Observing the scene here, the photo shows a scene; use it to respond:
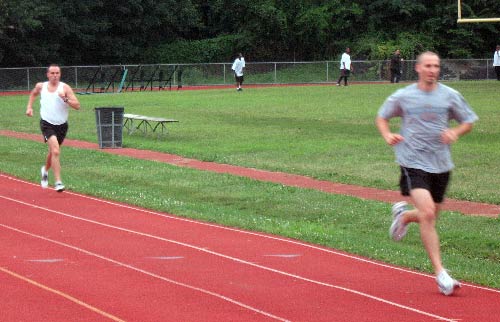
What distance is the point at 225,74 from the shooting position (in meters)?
63.5

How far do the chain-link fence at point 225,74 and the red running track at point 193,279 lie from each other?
46.2 m

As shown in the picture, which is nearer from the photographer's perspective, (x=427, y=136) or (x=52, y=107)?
(x=427, y=136)

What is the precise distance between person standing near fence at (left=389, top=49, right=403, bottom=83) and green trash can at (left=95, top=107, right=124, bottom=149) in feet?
109

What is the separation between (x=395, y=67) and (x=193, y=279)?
48.8 metres

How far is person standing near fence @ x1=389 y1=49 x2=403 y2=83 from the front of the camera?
188 ft

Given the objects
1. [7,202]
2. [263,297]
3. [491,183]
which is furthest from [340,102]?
[263,297]

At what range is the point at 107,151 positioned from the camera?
2509cm

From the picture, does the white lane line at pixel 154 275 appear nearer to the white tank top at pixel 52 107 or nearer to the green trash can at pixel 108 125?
the white tank top at pixel 52 107

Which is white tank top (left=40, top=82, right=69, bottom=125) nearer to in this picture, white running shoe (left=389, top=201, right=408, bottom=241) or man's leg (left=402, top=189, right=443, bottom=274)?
white running shoe (left=389, top=201, right=408, bottom=241)

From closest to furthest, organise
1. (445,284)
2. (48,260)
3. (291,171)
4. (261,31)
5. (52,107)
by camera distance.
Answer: (445,284)
(48,260)
(52,107)
(291,171)
(261,31)

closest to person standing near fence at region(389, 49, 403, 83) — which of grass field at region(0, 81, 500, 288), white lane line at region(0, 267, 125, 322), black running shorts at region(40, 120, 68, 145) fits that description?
grass field at region(0, 81, 500, 288)

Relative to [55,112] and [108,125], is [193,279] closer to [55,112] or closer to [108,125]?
[55,112]

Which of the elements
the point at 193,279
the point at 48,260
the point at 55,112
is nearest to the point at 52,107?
the point at 55,112

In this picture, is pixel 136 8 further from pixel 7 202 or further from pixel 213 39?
pixel 7 202
